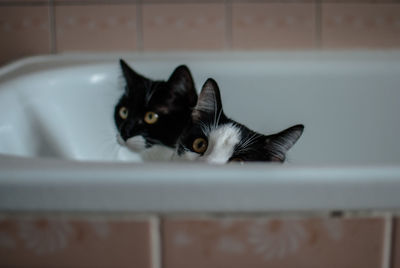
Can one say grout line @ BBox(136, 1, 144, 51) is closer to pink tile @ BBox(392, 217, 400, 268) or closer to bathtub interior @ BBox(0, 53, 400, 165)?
bathtub interior @ BBox(0, 53, 400, 165)

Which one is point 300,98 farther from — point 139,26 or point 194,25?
point 139,26

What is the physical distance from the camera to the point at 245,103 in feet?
3.14

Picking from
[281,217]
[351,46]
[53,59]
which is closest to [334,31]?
[351,46]

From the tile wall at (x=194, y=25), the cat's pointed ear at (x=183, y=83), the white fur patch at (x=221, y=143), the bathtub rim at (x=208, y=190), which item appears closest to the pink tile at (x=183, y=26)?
the tile wall at (x=194, y=25)

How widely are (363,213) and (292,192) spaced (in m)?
0.07

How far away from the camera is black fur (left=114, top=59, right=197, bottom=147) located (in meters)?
0.77

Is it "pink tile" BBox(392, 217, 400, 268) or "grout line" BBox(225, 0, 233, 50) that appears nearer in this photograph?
"pink tile" BBox(392, 217, 400, 268)

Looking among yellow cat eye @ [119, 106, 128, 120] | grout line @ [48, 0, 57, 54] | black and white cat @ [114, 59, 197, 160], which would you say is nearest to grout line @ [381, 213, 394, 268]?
black and white cat @ [114, 59, 197, 160]

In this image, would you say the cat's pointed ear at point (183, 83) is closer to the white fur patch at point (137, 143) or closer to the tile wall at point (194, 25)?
the white fur patch at point (137, 143)

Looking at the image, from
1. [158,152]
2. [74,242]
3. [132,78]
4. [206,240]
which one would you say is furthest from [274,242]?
[132,78]

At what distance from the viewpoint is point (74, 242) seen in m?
0.38

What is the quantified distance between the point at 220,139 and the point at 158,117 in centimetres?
17

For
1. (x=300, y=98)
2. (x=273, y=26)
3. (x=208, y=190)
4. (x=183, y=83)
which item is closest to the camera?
(x=208, y=190)

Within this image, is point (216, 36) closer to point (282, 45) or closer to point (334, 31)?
point (282, 45)
